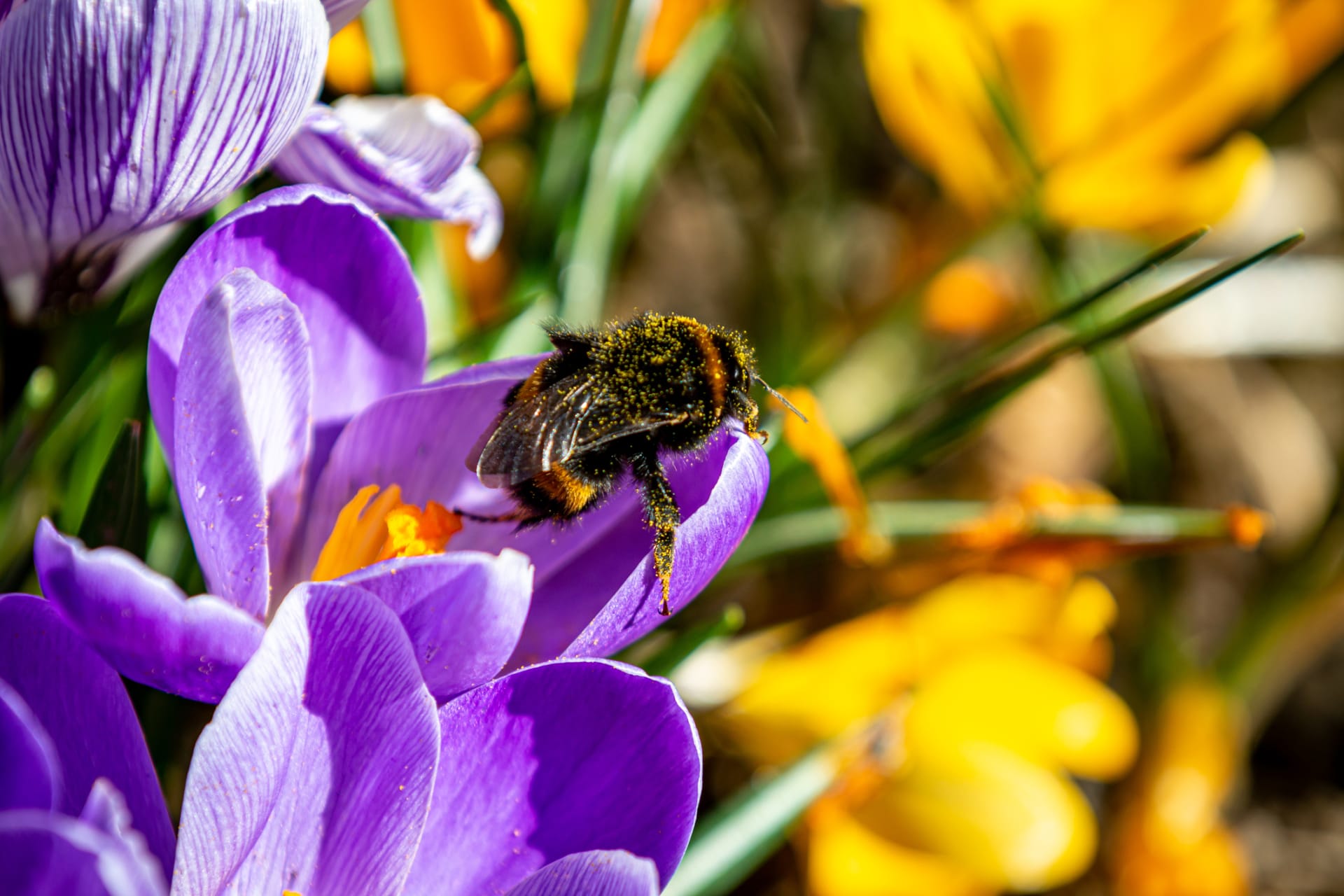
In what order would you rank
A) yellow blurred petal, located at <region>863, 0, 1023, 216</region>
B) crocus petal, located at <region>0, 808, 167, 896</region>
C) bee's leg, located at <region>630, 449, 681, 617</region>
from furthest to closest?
yellow blurred petal, located at <region>863, 0, 1023, 216</region>
bee's leg, located at <region>630, 449, 681, 617</region>
crocus petal, located at <region>0, 808, 167, 896</region>

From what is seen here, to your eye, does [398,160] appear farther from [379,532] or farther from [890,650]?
[890,650]

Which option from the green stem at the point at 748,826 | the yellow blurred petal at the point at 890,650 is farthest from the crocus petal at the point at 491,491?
the yellow blurred petal at the point at 890,650

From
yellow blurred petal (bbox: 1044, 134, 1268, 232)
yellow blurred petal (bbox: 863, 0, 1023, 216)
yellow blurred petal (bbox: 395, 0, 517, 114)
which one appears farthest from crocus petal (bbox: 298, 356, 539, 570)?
yellow blurred petal (bbox: 1044, 134, 1268, 232)

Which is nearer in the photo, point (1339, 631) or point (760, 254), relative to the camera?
point (760, 254)

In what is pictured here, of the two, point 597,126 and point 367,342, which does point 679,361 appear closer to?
point 367,342

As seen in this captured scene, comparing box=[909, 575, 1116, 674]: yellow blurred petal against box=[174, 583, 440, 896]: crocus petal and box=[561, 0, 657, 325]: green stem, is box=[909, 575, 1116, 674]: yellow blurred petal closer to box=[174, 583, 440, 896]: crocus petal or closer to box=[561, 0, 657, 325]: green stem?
box=[561, 0, 657, 325]: green stem

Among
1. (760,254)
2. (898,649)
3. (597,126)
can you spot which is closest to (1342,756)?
(898,649)
